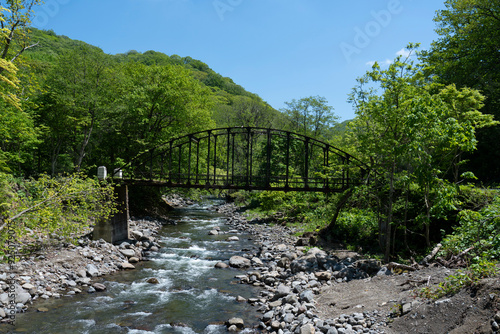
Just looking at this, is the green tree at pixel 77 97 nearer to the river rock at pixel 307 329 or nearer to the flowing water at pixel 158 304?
the flowing water at pixel 158 304

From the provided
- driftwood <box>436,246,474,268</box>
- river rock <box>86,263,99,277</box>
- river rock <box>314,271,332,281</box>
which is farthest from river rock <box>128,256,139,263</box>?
driftwood <box>436,246,474,268</box>

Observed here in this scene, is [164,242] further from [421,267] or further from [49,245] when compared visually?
[421,267]

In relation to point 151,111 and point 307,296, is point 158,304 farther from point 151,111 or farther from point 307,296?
point 151,111

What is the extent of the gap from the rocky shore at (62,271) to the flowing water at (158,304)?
43 cm

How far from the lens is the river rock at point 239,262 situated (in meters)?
→ 15.2

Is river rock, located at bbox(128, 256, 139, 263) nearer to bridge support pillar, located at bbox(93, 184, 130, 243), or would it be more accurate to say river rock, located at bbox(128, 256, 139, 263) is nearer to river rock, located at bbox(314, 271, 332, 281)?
bridge support pillar, located at bbox(93, 184, 130, 243)

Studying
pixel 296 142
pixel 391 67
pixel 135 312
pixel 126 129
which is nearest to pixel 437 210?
pixel 391 67

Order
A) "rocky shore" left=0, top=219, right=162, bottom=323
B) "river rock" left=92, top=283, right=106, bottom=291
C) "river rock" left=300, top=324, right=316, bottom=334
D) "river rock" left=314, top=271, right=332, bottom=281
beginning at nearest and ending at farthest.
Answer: "river rock" left=300, top=324, right=316, bottom=334
"rocky shore" left=0, top=219, right=162, bottom=323
"river rock" left=92, top=283, right=106, bottom=291
"river rock" left=314, top=271, right=332, bottom=281

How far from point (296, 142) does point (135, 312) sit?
3009 cm

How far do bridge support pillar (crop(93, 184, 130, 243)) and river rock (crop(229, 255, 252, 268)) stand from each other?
632 cm

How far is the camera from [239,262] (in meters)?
15.4

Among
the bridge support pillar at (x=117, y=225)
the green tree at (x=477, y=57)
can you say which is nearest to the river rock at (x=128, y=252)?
the bridge support pillar at (x=117, y=225)

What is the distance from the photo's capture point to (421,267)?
9.57 m

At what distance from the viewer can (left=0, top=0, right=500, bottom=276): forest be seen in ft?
33.1
